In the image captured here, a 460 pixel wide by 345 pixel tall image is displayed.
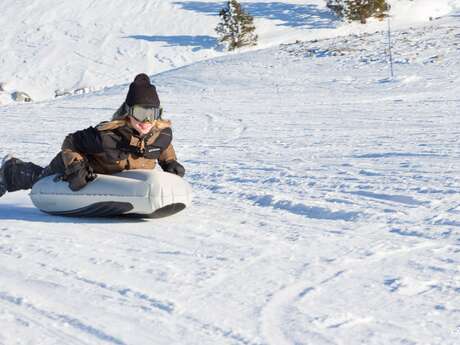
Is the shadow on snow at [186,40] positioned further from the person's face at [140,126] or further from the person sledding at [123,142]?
the person's face at [140,126]

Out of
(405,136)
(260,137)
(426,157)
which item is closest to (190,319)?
(426,157)

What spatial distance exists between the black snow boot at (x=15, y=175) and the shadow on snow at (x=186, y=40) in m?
37.0

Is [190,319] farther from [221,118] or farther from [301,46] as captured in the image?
[301,46]

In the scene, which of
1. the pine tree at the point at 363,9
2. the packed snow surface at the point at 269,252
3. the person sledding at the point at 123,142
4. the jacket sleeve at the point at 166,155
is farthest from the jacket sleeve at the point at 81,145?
the pine tree at the point at 363,9

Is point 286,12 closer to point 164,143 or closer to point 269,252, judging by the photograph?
point 164,143

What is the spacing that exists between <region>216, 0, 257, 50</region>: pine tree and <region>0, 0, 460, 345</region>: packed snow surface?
3088cm

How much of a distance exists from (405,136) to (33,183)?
4.92 m

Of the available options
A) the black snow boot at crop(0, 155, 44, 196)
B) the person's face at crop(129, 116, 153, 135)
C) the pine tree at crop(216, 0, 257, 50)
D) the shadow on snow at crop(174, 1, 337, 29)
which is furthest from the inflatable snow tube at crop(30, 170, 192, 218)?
the shadow on snow at crop(174, 1, 337, 29)

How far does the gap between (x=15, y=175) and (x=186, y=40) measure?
127ft

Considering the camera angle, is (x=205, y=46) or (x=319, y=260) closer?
(x=319, y=260)

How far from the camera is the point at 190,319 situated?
322cm

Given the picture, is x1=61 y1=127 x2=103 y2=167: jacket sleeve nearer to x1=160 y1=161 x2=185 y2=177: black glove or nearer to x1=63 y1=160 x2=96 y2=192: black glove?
x1=63 y1=160 x2=96 y2=192: black glove

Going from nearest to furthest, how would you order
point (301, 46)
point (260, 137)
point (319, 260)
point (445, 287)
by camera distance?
point (445, 287), point (319, 260), point (260, 137), point (301, 46)

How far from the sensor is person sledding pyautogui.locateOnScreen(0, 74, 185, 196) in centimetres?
548
